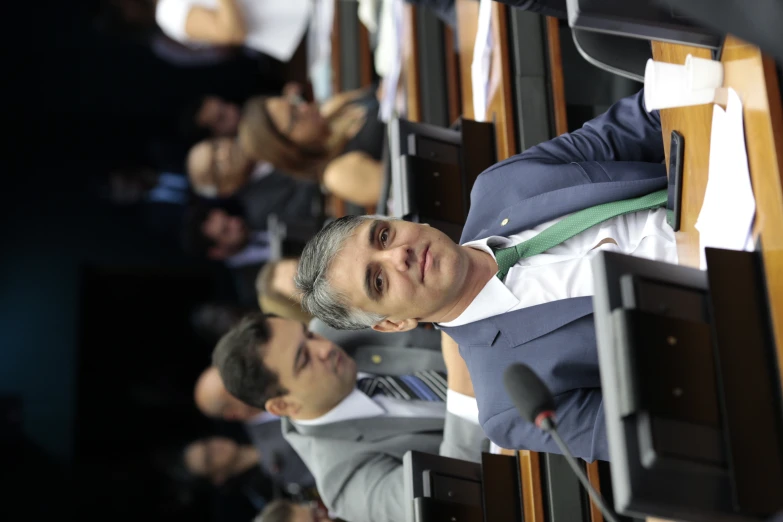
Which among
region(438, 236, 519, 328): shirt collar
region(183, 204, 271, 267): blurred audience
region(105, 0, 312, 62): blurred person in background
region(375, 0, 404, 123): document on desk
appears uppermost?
region(105, 0, 312, 62): blurred person in background

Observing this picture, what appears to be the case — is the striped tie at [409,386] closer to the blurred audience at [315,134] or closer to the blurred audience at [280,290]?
the blurred audience at [280,290]

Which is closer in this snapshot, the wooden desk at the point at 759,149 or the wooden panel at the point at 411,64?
the wooden desk at the point at 759,149

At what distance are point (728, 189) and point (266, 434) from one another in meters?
2.85

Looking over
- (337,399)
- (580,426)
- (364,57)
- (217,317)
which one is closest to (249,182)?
(217,317)

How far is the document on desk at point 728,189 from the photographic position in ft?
3.14

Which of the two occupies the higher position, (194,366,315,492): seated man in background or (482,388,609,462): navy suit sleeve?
(482,388,609,462): navy suit sleeve

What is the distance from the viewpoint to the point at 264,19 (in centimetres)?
397

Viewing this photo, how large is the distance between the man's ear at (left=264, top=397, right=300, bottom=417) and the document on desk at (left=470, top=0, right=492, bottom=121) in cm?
99

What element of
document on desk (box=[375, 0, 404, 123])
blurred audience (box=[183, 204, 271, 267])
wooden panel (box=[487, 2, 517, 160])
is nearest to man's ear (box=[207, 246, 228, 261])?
blurred audience (box=[183, 204, 271, 267])

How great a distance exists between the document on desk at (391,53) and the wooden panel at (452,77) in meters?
0.22

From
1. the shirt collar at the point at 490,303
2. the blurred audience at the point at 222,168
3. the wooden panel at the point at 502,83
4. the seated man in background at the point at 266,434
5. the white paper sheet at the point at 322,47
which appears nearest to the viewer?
the shirt collar at the point at 490,303

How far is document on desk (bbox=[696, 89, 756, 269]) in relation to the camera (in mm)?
957

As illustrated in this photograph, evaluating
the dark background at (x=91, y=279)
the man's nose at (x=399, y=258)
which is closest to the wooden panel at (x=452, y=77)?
the man's nose at (x=399, y=258)

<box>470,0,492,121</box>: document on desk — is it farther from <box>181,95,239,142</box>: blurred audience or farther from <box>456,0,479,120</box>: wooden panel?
<box>181,95,239,142</box>: blurred audience
